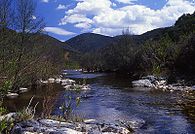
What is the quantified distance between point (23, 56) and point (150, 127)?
1988 cm

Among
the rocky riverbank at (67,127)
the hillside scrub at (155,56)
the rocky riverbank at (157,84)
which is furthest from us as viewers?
the hillside scrub at (155,56)

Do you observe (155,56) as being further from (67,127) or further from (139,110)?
(67,127)

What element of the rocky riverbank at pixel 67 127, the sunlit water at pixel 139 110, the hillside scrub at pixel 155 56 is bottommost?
the sunlit water at pixel 139 110

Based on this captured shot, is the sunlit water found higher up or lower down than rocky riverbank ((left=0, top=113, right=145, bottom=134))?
lower down

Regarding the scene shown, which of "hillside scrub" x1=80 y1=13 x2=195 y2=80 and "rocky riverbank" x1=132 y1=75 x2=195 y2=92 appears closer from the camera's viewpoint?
"rocky riverbank" x1=132 y1=75 x2=195 y2=92

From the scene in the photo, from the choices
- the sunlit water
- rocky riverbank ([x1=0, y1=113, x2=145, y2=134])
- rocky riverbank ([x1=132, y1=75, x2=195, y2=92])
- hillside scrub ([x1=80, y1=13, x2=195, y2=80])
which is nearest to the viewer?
rocky riverbank ([x1=0, y1=113, x2=145, y2=134])

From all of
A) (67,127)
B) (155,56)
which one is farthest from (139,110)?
(155,56)

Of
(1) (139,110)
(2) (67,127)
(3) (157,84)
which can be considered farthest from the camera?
(3) (157,84)

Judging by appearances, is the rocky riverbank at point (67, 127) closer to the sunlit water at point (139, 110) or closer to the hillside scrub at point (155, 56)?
the sunlit water at point (139, 110)

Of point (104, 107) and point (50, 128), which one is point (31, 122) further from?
point (104, 107)

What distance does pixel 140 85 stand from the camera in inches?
1682

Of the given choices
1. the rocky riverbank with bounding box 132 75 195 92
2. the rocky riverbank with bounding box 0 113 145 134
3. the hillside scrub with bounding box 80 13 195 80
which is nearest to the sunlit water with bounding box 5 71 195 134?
the rocky riverbank with bounding box 0 113 145 134

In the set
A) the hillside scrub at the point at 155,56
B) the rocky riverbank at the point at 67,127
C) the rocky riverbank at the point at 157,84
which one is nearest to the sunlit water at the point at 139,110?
the rocky riverbank at the point at 67,127

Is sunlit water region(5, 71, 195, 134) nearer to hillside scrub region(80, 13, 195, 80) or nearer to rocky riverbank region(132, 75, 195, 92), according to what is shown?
rocky riverbank region(132, 75, 195, 92)
